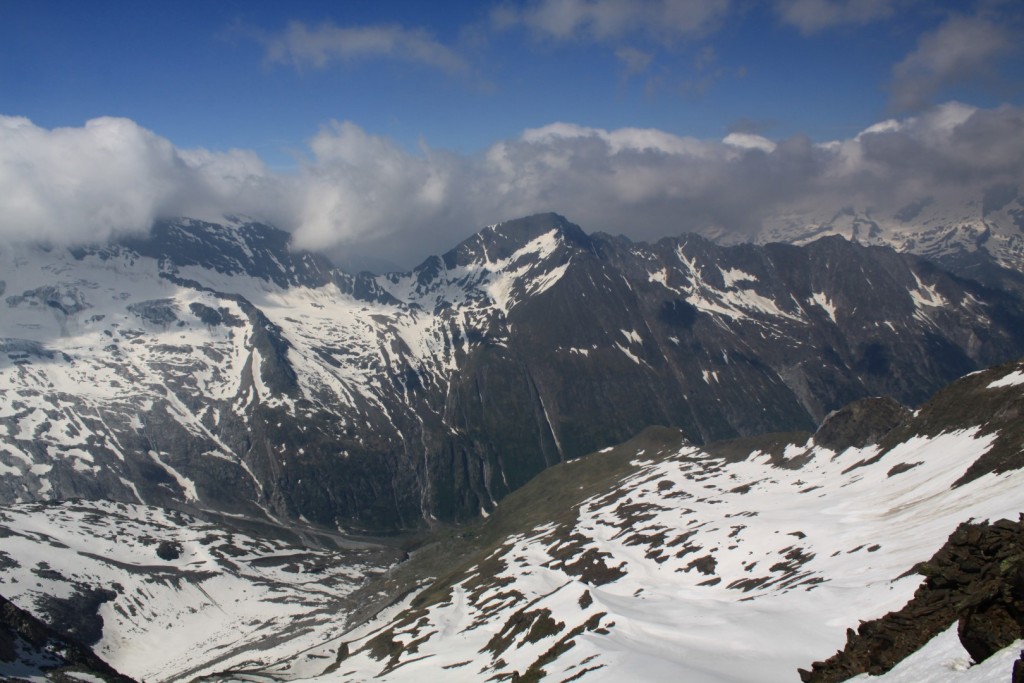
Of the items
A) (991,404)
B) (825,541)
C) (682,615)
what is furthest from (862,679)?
(991,404)

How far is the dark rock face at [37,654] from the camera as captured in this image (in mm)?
78500

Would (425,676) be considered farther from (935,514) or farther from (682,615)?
(935,514)

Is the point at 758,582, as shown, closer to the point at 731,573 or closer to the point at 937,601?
the point at 731,573

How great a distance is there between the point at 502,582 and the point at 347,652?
3507cm

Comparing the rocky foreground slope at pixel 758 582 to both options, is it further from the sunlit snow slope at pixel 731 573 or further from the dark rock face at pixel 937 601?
the sunlit snow slope at pixel 731 573

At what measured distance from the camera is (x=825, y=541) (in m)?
91.9

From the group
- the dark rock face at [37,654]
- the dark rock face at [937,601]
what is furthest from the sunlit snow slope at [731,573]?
the dark rock face at [37,654]

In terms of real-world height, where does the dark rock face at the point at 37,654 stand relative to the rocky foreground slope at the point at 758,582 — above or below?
above

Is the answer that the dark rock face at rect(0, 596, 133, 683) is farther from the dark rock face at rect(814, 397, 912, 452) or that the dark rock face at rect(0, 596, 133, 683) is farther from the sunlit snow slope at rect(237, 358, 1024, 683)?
the dark rock face at rect(814, 397, 912, 452)

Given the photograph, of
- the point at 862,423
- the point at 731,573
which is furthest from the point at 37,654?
the point at 862,423

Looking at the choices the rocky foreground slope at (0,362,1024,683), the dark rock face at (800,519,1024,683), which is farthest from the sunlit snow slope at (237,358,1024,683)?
the dark rock face at (800,519,1024,683)

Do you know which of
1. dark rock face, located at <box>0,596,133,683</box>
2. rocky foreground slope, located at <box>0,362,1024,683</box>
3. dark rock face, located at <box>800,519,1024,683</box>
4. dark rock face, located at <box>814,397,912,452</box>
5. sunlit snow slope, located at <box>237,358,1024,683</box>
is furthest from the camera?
dark rock face, located at <box>814,397,912,452</box>

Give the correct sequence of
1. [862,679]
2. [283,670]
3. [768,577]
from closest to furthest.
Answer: [862,679]
[768,577]
[283,670]

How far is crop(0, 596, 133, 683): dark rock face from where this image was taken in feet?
258
